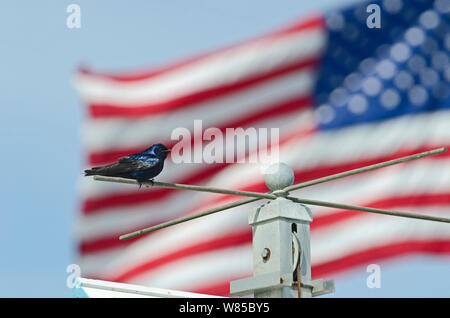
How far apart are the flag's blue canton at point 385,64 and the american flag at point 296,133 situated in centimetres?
2

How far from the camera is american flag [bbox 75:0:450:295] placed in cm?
1469

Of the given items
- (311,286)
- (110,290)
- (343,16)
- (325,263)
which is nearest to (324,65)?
(343,16)

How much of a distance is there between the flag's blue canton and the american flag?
16 millimetres

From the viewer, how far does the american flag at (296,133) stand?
14.7 m

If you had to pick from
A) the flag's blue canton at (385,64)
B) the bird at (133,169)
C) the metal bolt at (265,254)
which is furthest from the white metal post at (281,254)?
the flag's blue canton at (385,64)

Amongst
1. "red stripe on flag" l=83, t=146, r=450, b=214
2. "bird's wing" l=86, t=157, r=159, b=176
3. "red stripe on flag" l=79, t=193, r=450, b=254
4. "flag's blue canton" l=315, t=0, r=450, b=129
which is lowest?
"bird's wing" l=86, t=157, r=159, b=176

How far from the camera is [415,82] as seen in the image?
1608cm

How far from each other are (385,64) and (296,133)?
6.28 feet

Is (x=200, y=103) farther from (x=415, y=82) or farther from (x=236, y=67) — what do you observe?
(x=415, y=82)

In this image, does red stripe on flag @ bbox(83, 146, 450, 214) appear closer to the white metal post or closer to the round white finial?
the round white finial

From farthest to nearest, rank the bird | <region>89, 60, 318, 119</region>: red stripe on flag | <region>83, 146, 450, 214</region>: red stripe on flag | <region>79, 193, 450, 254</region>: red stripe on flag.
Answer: <region>89, 60, 318, 119</region>: red stripe on flag < <region>83, 146, 450, 214</region>: red stripe on flag < <region>79, 193, 450, 254</region>: red stripe on flag < the bird

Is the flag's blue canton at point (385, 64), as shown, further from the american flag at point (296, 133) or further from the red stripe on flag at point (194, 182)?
the red stripe on flag at point (194, 182)

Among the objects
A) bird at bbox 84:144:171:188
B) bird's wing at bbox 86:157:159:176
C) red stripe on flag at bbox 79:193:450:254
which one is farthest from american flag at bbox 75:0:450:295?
bird's wing at bbox 86:157:159:176

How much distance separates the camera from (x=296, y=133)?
15445mm
